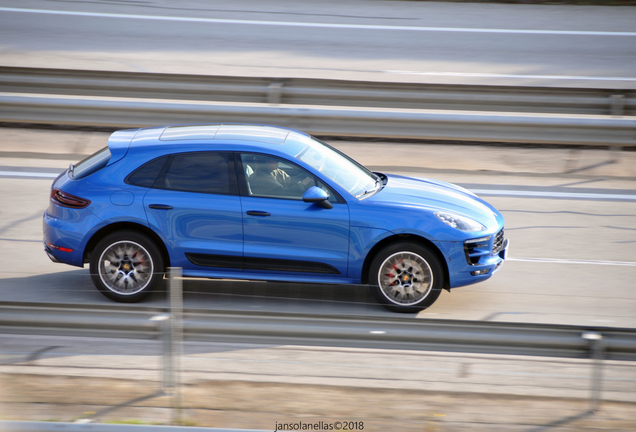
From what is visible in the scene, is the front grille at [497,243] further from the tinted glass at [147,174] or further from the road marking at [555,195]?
the tinted glass at [147,174]

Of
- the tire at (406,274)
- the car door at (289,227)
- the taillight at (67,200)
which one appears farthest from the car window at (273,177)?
the taillight at (67,200)

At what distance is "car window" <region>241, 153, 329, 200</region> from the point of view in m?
6.40

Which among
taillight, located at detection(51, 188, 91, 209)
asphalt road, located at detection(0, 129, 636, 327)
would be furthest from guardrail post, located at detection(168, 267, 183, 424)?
taillight, located at detection(51, 188, 91, 209)

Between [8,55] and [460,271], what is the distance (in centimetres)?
1179

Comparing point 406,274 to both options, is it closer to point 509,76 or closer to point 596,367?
point 596,367

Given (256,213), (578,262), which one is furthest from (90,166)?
(578,262)

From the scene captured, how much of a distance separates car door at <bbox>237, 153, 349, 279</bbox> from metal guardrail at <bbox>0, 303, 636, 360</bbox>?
2.18 metres

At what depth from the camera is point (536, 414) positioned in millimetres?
4391

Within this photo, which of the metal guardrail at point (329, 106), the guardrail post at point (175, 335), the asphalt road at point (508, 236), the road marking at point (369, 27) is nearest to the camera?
→ the guardrail post at point (175, 335)

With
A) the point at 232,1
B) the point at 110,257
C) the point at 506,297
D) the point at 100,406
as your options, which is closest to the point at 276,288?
the point at 110,257

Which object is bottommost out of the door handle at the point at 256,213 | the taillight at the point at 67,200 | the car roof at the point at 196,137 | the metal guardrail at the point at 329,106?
the door handle at the point at 256,213

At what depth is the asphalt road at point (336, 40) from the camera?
559 inches

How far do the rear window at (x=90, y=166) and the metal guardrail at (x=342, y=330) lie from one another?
103 inches

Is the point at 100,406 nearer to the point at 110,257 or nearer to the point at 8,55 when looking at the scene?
the point at 110,257
